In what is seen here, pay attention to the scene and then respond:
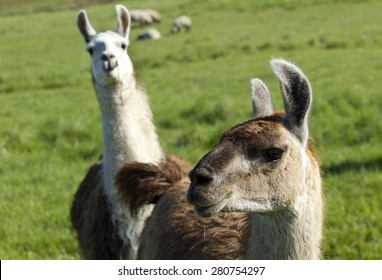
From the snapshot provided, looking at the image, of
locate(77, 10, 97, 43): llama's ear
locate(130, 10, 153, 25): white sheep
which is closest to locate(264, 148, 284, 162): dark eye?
locate(77, 10, 97, 43): llama's ear

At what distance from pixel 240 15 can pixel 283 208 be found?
118 feet

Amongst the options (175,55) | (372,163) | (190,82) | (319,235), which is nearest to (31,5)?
(175,55)

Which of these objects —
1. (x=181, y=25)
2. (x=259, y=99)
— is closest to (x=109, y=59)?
(x=259, y=99)

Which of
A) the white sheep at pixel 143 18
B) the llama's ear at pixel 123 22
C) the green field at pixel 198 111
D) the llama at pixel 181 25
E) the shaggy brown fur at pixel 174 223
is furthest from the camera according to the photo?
the white sheep at pixel 143 18

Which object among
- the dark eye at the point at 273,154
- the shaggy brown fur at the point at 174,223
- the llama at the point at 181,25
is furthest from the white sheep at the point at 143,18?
the dark eye at the point at 273,154

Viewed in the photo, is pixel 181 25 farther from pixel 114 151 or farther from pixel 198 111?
pixel 114 151

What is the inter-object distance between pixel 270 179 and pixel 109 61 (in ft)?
8.87

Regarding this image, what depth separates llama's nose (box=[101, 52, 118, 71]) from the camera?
207 inches

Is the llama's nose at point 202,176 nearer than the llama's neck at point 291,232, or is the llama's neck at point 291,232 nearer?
the llama's nose at point 202,176

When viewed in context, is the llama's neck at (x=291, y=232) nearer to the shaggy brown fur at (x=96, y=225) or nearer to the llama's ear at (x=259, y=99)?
the llama's ear at (x=259, y=99)

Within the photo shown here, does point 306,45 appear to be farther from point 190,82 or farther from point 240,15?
point 240,15

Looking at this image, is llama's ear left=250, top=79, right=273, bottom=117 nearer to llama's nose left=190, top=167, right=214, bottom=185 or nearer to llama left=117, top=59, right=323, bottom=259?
llama left=117, top=59, right=323, bottom=259

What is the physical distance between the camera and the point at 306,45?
2273cm

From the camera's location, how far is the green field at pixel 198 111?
21.4 ft
